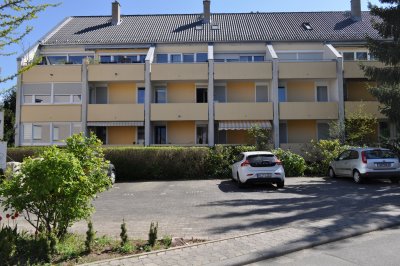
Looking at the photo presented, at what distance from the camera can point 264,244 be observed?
6875mm

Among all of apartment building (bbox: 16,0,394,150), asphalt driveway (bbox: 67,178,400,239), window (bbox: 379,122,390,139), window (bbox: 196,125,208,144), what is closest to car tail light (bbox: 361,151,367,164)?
asphalt driveway (bbox: 67,178,400,239)

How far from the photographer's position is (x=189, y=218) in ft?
32.2

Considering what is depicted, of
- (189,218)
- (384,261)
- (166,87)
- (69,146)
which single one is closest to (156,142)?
(166,87)

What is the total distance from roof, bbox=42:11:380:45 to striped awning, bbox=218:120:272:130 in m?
7.61

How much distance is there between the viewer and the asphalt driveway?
8.70 m

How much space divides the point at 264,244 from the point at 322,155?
744 inches

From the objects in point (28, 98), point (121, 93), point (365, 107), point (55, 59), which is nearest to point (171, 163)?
point (121, 93)

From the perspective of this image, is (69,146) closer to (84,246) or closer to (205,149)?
(84,246)

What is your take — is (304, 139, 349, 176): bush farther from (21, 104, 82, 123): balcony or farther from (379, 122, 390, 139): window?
(21, 104, 82, 123): balcony

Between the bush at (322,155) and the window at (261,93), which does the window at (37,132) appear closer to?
the window at (261,93)

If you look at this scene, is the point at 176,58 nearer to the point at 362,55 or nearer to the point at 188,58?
the point at 188,58

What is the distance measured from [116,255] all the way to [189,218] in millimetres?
3634

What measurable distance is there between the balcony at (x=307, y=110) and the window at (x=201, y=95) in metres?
5.98

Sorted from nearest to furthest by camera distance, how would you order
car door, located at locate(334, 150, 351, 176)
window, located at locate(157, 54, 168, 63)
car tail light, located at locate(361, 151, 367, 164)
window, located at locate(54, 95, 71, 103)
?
1. car tail light, located at locate(361, 151, 367, 164)
2. car door, located at locate(334, 150, 351, 176)
3. window, located at locate(54, 95, 71, 103)
4. window, located at locate(157, 54, 168, 63)
